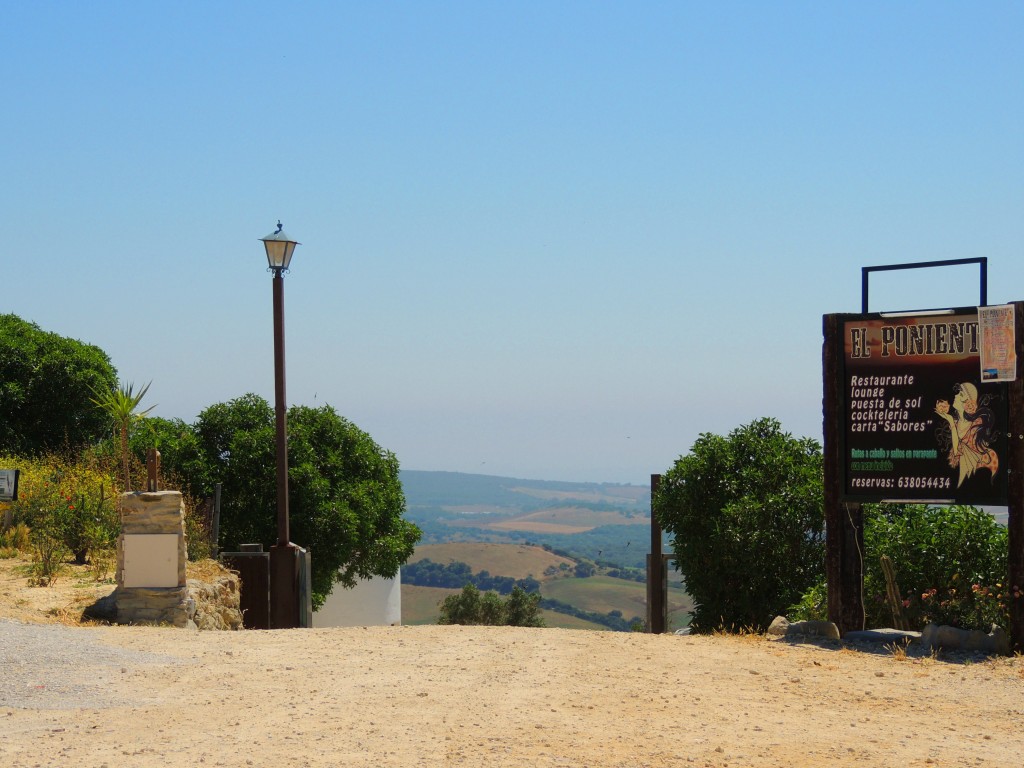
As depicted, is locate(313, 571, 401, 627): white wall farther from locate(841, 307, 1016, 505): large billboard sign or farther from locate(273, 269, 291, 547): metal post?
locate(841, 307, 1016, 505): large billboard sign

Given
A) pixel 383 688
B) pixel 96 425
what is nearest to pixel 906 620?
pixel 383 688

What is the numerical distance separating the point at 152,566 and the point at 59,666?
10.6 feet

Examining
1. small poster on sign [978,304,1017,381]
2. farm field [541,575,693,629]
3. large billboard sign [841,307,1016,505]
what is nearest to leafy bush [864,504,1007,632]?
large billboard sign [841,307,1016,505]

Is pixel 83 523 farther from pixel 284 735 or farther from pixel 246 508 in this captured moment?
pixel 284 735

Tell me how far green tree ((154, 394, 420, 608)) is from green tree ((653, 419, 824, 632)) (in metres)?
9.54

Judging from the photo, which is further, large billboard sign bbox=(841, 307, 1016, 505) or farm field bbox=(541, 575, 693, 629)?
farm field bbox=(541, 575, 693, 629)

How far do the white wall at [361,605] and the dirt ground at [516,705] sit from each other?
47.7 feet

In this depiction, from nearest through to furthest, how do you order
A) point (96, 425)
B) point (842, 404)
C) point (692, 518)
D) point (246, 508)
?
point (842, 404) < point (692, 518) < point (246, 508) < point (96, 425)

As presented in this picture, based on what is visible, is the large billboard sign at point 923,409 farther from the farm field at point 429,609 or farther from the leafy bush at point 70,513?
the farm field at point 429,609

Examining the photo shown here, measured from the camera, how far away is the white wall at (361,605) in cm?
2577

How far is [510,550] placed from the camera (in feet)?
479

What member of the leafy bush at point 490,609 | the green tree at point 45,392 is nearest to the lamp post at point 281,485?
the green tree at point 45,392

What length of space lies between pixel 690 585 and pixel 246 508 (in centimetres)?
1081

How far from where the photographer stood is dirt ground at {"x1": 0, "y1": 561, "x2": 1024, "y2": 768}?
6.95 metres
